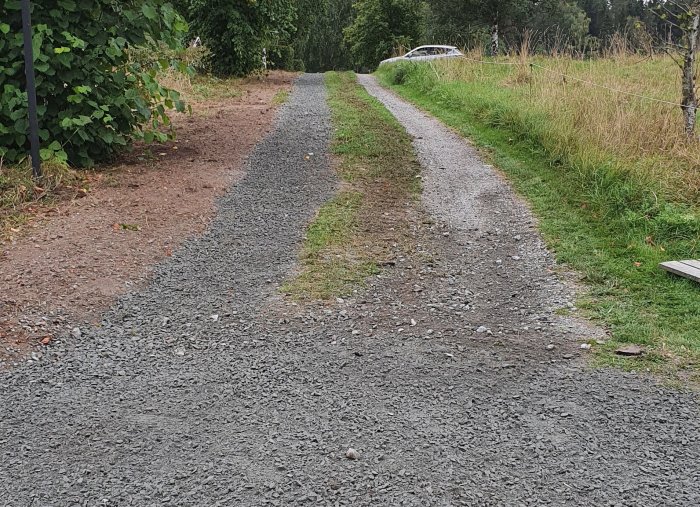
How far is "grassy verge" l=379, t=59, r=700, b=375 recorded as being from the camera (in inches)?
151

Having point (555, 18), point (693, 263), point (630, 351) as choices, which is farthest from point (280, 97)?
point (555, 18)

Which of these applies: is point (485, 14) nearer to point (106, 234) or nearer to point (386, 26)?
point (386, 26)

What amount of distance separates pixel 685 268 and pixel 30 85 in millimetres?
5798

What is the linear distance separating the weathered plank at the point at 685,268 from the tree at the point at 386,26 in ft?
110

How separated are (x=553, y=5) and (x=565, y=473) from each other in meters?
36.2

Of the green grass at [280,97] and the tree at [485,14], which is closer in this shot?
the green grass at [280,97]

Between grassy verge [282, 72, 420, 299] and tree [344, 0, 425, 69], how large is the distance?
27.8 metres

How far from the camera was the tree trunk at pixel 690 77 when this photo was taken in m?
7.14

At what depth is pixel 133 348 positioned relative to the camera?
12.1 ft

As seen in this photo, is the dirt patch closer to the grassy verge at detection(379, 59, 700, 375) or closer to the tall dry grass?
the grassy verge at detection(379, 59, 700, 375)

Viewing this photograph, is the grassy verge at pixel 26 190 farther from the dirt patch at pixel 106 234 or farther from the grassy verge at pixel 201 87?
the grassy verge at pixel 201 87

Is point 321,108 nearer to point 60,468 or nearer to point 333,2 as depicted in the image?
point 60,468

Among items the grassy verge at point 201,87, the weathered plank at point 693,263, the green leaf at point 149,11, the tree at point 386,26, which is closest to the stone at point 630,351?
the weathered plank at point 693,263

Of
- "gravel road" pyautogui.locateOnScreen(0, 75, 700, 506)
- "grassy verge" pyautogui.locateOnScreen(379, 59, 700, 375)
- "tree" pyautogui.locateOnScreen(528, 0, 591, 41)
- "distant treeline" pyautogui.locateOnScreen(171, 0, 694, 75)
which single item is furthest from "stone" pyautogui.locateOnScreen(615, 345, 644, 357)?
"tree" pyautogui.locateOnScreen(528, 0, 591, 41)
